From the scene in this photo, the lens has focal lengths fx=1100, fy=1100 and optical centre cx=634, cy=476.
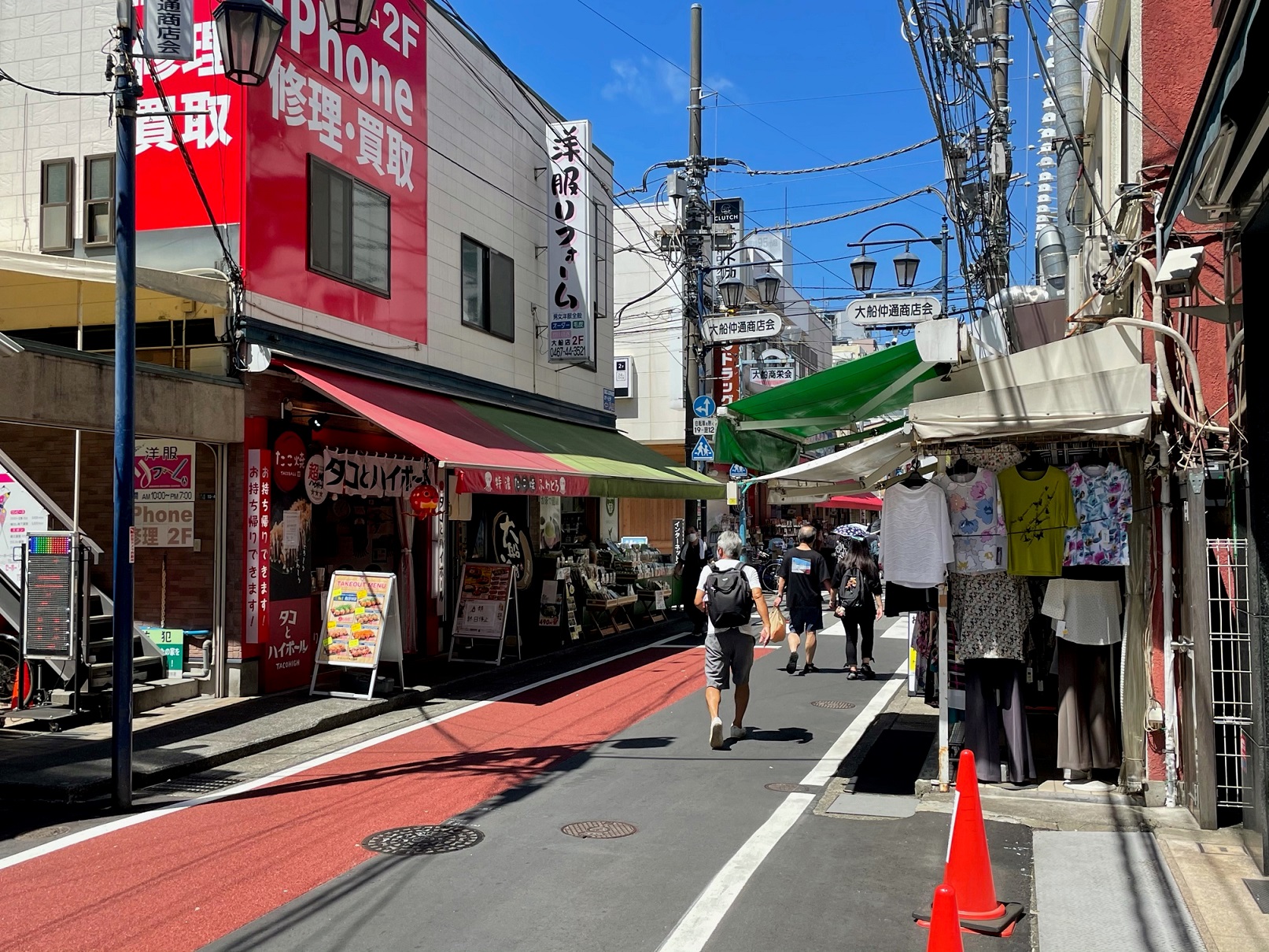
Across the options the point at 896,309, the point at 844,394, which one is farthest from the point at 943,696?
the point at 896,309

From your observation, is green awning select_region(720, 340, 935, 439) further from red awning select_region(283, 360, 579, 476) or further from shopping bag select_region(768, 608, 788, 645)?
red awning select_region(283, 360, 579, 476)

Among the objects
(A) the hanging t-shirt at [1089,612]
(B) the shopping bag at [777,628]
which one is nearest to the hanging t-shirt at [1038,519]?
(A) the hanging t-shirt at [1089,612]

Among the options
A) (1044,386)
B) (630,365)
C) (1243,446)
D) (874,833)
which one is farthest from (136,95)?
(630,365)

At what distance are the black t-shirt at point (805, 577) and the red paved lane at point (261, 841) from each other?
144 inches

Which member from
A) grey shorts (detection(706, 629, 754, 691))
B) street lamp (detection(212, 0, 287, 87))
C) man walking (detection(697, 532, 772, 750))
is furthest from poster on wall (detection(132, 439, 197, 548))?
grey shorts (detection(706, 629, 754, 691))

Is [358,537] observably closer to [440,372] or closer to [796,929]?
[440,372]

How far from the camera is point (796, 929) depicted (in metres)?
5.54

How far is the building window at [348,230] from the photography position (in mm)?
13461

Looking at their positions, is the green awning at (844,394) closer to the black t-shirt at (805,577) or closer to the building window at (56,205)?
the black t-shirt at (805,577)

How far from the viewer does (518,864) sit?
6.57 m

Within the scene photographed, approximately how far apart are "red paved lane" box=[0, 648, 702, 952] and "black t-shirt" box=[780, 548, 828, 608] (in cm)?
365

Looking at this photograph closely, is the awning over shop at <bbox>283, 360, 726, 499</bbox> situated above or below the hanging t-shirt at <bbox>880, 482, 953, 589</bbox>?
above

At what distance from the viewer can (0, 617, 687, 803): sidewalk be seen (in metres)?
8.48

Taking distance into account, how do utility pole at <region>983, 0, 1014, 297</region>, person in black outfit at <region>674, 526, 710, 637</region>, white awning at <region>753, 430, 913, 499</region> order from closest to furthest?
1. white awning at <region>753, 430, 913, 499</region>
2. utility pole at <region>983, 0, 1014, 297</region>
3. person in black outfit at <region>674, 526, 710, 637</region>
